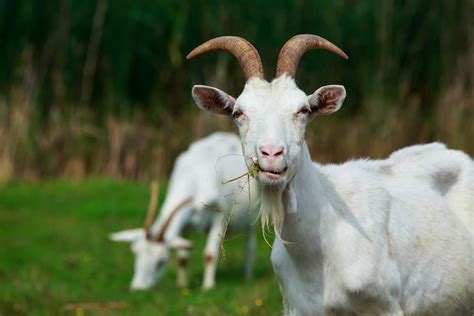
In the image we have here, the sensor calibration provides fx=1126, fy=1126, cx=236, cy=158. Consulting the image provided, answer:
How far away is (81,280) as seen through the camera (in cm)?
1268

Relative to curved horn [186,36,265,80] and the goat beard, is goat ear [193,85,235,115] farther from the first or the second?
the goat beard

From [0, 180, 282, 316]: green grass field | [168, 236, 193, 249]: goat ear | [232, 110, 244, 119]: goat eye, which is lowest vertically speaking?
[0, 180, 282, 316]: green grass field

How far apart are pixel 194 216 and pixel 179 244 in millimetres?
732

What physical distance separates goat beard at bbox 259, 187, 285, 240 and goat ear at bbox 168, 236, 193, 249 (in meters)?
6.69

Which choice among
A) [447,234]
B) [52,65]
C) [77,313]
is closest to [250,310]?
[77,313]

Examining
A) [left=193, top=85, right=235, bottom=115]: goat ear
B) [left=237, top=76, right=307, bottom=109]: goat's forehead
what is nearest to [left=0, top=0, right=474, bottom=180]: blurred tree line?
[left=193, top=85, right=235, bottom=115]: goat ear

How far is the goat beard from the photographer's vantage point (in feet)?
20.0

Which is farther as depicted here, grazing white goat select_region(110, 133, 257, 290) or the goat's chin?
grazing white goat select_region(110, 133, 257, 290)

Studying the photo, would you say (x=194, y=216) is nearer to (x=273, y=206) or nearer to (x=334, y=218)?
(x=334, y=218)

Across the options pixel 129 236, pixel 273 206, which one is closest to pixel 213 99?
pixel 273 206

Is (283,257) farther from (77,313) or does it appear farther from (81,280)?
(81,280)

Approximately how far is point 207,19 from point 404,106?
130 inches

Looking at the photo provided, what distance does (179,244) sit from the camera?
42.6ft

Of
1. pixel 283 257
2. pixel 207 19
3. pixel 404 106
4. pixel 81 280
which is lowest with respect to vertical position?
pixel 81 280
